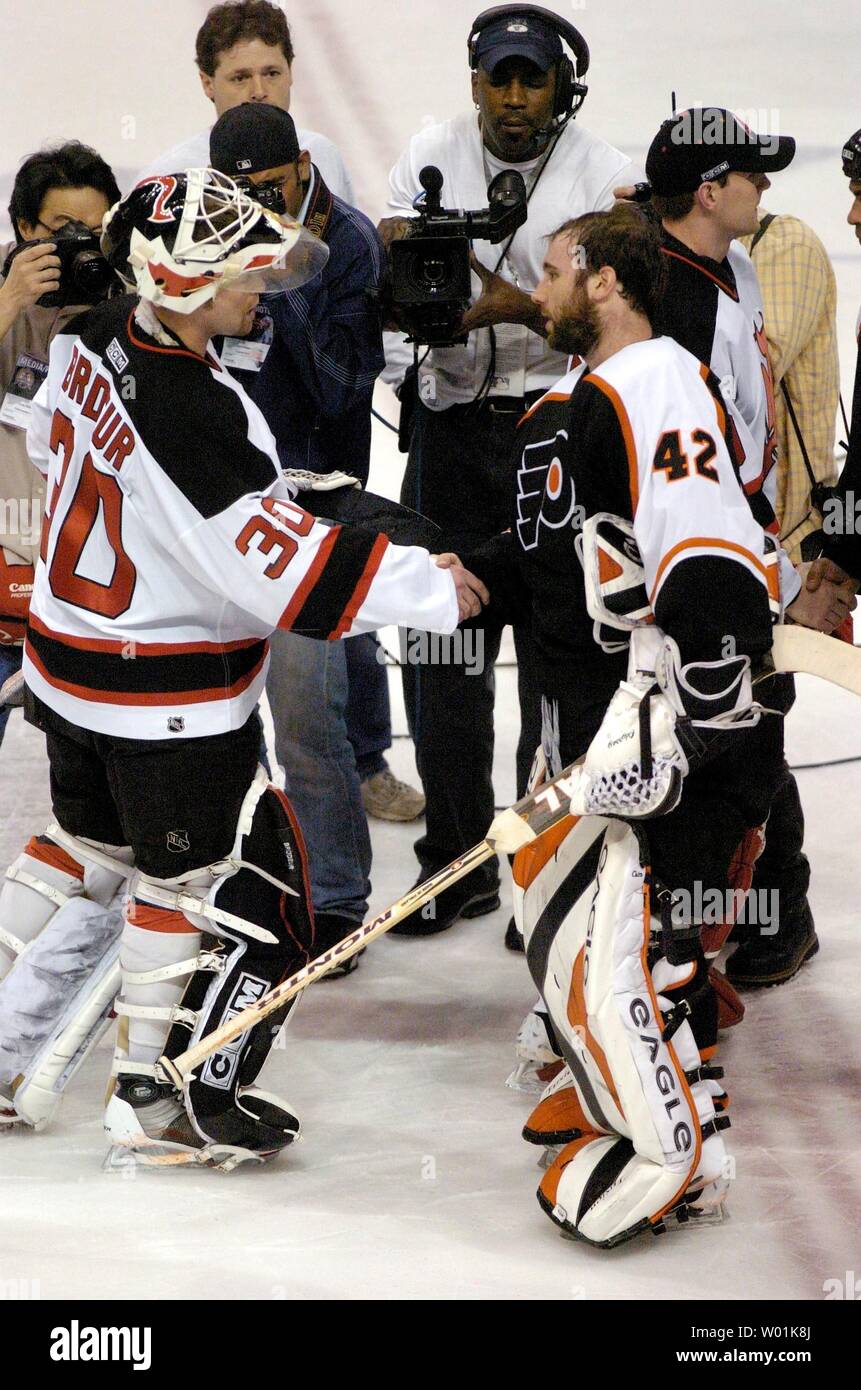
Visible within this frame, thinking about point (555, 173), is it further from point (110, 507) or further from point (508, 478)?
point (110, 507)

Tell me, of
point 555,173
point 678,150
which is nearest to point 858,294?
point 555,173

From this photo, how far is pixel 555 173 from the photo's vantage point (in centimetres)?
325

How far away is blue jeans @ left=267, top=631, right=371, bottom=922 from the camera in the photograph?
10.5ft

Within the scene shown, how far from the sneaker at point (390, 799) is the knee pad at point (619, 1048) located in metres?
1.63

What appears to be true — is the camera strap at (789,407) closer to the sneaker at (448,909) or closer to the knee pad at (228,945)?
the sneaker at (448,909)

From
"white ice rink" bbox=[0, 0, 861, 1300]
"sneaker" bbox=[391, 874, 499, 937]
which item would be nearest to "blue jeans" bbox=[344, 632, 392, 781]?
"white ice rink" bbox=[0, 0, 861, 1300]

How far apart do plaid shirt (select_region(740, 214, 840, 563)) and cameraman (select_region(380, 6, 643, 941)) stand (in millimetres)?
317

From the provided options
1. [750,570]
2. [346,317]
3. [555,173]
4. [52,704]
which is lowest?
[52,704]

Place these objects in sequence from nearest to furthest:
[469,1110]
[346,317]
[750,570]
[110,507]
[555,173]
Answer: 1. [750,570]
2. [110,507]
3. [469,1110]
4. [346,317]
5. [555,173]

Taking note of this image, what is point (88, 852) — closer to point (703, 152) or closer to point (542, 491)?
point (542, 491)

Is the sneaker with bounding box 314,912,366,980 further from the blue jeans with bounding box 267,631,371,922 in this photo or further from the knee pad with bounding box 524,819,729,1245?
the knee pad with bounding box 524,819,729,1245

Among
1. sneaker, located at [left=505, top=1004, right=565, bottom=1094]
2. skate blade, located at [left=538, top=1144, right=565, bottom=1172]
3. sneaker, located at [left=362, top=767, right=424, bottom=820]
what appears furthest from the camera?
sneaker, located at [left=362, top=767, right=424, bottom=820]

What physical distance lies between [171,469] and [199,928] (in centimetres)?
68

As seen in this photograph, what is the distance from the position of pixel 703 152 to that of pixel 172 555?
3.80ft
